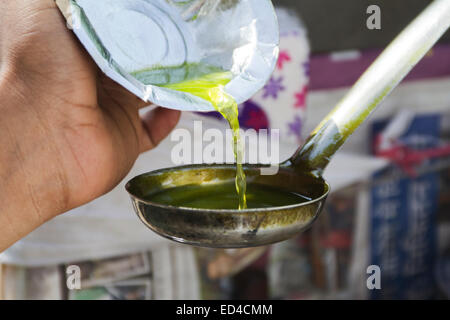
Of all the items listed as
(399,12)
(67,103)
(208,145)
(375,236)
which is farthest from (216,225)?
(399,12)

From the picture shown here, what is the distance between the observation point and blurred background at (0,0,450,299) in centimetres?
102

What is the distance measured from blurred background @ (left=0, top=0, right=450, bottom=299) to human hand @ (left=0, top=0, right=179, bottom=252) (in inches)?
11.9

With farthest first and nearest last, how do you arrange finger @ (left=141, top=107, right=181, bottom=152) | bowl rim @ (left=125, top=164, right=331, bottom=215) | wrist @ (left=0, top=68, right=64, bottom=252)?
1. finger @ (left=141, top=107, right=181, bottom=152)
2. wrist @ (left=0, top=68, right=64, bottom=252)
3. bowl rim @ (left=125, top=164, right=331, bottom=215)

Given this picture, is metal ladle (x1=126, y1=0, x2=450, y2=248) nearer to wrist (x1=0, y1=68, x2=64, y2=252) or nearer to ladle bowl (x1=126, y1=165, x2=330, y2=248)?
ladle bowl (x1=126, y1=165, x2=330, y2=248)

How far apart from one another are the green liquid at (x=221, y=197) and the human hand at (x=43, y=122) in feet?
0.45

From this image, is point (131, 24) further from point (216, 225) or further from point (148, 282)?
point (148, 282)

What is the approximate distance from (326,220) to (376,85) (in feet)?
2.59

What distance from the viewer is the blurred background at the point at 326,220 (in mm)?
1019

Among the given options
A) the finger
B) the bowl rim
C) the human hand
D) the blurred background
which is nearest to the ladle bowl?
the bowl rim

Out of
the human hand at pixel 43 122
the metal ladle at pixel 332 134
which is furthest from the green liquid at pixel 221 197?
the human hand at pixel 43 122

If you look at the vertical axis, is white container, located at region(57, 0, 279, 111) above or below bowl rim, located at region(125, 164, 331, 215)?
above

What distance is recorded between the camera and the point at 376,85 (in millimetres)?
700

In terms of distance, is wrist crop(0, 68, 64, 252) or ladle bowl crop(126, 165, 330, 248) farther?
wrist crop(0, 68, 64, 252)

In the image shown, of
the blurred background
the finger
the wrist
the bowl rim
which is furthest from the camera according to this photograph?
the blurred background
